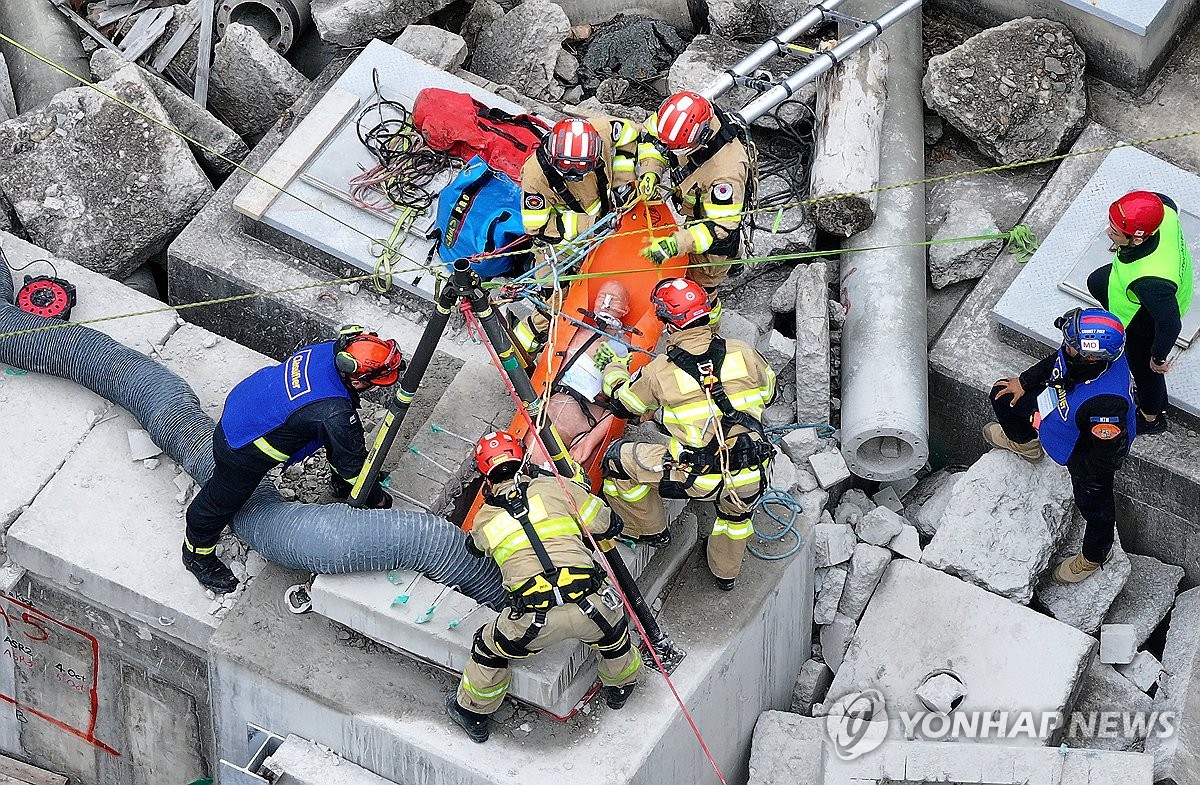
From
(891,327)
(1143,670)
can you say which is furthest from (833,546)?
(1143,670)

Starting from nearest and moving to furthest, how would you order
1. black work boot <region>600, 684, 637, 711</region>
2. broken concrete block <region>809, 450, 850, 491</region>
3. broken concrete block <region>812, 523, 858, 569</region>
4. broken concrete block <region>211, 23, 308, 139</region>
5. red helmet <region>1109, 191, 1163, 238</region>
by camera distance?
1. black work boot <region>600, 684, 637, 711</region>
2. red helmet <region>1109, 191, 1163, 238</region>
3. broken concrete block <region>812, 523, 858, 569</region>
4. broken concrete block <region>809, 450, 850, 491</region>
5. broken concrete block <region>211, 23, 308, 139</region>

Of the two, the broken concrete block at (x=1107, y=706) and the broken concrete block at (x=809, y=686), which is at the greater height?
the broken concrete block at (x=1107, y=706)

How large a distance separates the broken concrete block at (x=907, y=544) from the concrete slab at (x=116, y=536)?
3.87 meters

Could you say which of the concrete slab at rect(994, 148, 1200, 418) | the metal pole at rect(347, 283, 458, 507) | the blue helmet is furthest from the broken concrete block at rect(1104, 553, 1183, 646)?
the metal pole at rect(347, 283, 458, 507)

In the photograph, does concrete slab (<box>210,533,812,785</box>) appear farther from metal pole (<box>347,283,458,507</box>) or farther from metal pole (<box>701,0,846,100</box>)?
metal pole (<box>701,0,846,100</box>)

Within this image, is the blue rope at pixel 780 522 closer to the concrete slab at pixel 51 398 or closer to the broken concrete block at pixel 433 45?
the concrete slab at pixel 51 398

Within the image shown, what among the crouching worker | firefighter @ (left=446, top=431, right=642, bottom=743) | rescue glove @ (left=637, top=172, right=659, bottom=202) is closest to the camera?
firefighter @ (left=446, top=431, right=642, bottom=743)

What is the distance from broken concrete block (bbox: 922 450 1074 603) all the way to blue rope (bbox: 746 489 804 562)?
920 mm

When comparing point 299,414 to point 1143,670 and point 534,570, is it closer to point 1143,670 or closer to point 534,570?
point 534,570

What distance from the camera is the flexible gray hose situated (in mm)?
8148

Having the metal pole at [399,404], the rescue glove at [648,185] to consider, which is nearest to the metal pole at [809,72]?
the rescue glove at [648,185]

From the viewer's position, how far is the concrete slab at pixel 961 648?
29.1 feet

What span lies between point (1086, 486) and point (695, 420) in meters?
2.36

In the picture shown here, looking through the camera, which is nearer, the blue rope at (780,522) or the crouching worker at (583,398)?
the crouching worker at (583,398)
